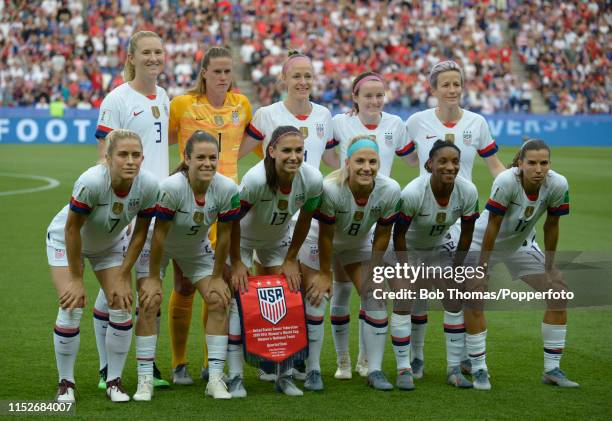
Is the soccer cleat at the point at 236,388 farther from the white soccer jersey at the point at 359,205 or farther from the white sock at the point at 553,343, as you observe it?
the white sock at the point at 553,343

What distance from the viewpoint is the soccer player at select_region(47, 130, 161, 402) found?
6.29 m

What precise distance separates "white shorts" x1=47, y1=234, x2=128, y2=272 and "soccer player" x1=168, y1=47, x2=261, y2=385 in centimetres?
63

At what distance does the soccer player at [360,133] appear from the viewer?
7340 millimetres

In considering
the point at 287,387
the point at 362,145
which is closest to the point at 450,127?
the point at 362,145

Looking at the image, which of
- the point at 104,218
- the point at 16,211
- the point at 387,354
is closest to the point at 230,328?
the point at 104,218

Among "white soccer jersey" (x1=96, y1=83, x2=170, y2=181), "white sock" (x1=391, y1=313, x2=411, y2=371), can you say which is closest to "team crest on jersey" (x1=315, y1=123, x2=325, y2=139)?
"white soccer jersey" (x1=96, y1=83, x2=170, y2=181)

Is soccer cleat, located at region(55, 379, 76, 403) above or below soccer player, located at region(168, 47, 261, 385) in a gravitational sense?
below

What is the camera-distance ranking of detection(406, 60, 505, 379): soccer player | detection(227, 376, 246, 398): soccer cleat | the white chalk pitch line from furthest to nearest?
1. the white chalk pitch line
2. detection(406, 60, 505, 379): soccer player
3. detection(227, 376, 246, 398): soccer cleat

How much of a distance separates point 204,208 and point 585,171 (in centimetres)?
1823

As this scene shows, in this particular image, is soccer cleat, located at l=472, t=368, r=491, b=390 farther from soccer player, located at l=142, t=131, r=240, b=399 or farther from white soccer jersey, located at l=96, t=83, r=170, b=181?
white soccer jersey, located at l=96, t=83, r=170, b=181

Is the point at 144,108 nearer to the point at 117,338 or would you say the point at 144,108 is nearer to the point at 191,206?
the point at 191,206

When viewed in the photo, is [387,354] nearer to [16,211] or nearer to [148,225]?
[148,225]

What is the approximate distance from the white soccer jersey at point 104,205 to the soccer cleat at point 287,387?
4.83 ft

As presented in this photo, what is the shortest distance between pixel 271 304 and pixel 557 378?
6.88ft
